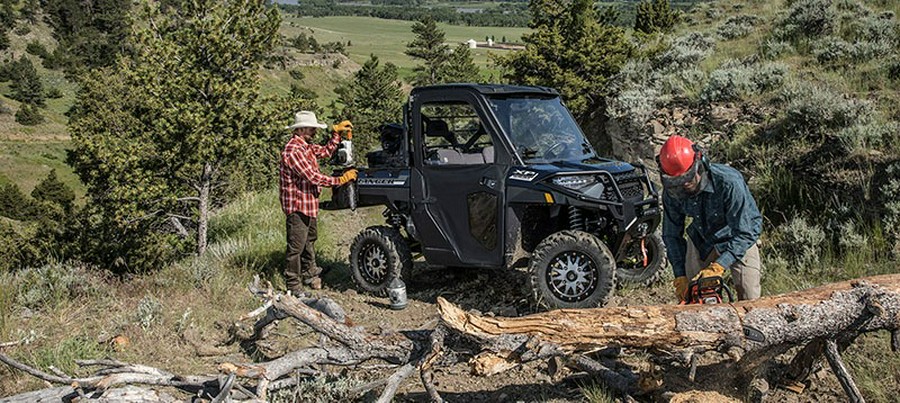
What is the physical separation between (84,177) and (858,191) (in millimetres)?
24537

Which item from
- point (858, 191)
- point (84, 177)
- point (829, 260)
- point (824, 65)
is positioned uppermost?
point (824, 65)

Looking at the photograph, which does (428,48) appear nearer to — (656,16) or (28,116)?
(28,116)

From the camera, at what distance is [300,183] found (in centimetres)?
797

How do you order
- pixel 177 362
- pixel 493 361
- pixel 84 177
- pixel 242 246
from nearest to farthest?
1. pixel 493 361
2. pixel 177 362
3. pixel 242 246
4. pixel 84 177

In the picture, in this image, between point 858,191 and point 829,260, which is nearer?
point 829,260

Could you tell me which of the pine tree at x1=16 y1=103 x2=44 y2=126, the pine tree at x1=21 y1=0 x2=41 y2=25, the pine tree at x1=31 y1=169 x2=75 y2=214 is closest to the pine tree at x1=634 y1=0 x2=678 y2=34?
the pine tree at x1=31 y1=169 x2=75 y2=214

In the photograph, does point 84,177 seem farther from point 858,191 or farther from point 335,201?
point 858,191

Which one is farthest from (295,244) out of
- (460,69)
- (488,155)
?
(460,69)

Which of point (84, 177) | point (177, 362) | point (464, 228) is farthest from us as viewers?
point (84, 177)

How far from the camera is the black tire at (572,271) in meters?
5.99

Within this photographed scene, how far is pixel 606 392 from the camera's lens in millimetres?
4480

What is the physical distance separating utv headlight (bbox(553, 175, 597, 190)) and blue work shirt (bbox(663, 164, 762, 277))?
108 centimetres

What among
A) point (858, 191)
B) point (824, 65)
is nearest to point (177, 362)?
point (858, 191)

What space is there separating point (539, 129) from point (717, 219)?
2.50 m
